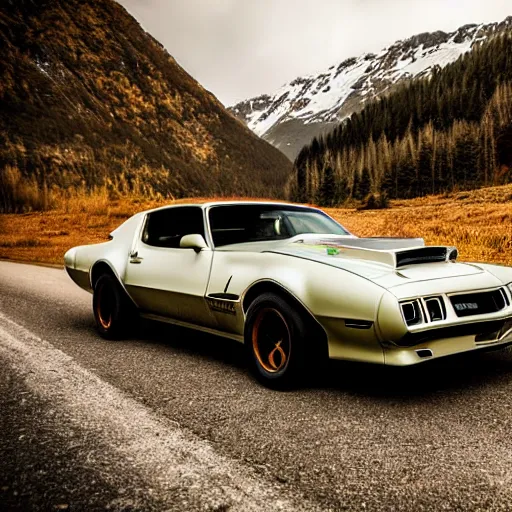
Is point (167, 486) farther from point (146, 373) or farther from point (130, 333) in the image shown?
point (130, 333)

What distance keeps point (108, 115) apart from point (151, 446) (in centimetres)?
7168

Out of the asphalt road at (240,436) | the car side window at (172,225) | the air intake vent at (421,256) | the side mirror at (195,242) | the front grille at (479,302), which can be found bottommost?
the asphalt road at (240,436)

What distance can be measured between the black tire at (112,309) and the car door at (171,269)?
0.50ft

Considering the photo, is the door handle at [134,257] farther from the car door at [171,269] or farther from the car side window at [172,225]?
the car side window at [172,225]

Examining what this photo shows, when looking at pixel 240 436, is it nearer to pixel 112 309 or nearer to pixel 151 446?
pixel 151 446

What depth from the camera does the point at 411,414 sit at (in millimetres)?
2809

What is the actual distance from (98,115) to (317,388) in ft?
227

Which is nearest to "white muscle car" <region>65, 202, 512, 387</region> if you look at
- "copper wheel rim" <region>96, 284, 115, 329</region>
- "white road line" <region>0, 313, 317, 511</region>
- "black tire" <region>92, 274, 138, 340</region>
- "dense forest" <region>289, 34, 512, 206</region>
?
"black tire" <region>92, 274, 138, 340</region>

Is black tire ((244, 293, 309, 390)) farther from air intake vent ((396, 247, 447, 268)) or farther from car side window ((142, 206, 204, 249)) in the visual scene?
car side window ((142, 206, 204, 249))

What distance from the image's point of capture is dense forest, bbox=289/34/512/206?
65000 millimetres

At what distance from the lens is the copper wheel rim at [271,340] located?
3.20 meters

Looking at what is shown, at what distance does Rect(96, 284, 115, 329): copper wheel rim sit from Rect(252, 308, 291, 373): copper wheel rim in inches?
80.5

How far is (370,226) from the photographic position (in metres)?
16.2

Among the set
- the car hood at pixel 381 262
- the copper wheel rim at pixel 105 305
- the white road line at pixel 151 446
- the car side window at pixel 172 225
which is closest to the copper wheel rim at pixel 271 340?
the car hood at pixel 381 262
